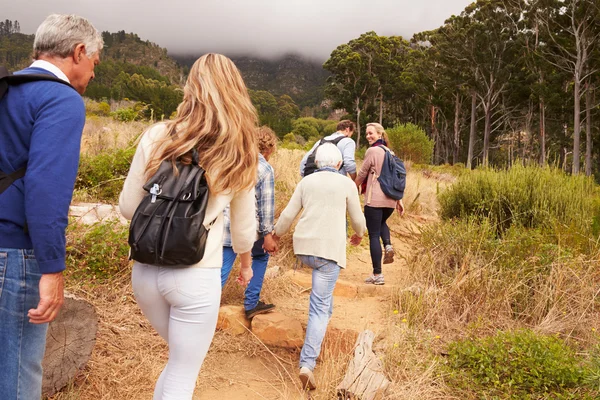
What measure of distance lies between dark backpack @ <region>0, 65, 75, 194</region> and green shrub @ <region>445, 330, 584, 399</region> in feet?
8.59

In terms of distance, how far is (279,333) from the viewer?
3.86m

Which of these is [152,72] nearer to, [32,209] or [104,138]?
[104,138]

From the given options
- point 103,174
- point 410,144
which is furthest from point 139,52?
point 103,174

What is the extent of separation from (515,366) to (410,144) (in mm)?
18861

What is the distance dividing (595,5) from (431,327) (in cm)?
2553

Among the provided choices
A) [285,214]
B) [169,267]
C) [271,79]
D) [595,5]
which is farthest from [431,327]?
[271,79]

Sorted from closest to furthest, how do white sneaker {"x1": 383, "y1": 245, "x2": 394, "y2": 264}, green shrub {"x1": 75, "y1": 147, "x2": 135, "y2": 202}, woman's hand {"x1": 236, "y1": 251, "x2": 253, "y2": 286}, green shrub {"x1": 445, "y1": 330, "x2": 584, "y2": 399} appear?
woman's hand {"x1": 236, "y1": 251, "x2": 253, "y2": 286}
green shrub {"x1": 445, "y1": 330, "x2": 584, "y2": 399}
white sneaker {"x1": 383, "y1": 245, "x2": 394, "y2": 264}
green shrub {"x1": 75, "y1": 147, "x2": 135, "y2": 202}

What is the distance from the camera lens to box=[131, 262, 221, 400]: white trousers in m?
1.72

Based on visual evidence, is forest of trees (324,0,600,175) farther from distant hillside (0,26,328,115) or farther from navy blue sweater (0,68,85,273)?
navy blue sweater (0,68,85,273)

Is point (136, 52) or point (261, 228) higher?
point (136, 52)

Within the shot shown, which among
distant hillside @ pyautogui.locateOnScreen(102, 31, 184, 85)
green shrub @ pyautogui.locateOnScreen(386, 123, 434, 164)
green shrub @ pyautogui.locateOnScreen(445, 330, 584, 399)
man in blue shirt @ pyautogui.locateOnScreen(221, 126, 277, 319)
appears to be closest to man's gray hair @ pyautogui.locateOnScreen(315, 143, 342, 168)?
man in blue shirt @ pyautogui.locateOnScreen(221, 126, 277, 319)

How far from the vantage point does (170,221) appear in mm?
1659

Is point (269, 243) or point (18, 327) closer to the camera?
point (18, 327)

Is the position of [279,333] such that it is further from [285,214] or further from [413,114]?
[413,114]
